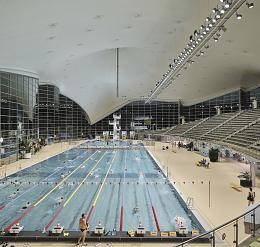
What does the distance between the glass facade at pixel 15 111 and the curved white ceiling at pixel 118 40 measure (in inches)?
55.6

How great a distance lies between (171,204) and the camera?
1084 cm

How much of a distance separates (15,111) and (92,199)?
15.6m

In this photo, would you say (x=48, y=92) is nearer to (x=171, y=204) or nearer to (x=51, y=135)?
(x=51, y=135)

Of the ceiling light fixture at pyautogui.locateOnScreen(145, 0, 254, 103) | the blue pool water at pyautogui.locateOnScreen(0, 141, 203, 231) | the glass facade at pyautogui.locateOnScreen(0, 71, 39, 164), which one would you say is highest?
the ceiling light fixture at pyautogui.locateOnScreen(145, 0, 254, 103)

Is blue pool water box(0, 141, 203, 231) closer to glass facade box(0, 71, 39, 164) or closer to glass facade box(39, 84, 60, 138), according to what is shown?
glass facade box(0, 71, 39, 164)

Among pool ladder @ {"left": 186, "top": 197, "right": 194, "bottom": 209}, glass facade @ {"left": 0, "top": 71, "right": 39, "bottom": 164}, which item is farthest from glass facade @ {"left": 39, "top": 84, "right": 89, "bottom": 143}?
pool ladder @ {"left": 186, "top": 197, "right": 194, "bottom": 209}

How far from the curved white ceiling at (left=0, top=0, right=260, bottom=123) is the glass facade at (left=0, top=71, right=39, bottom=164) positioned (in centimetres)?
141

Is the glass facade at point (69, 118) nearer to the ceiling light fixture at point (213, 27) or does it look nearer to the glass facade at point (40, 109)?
the glass facade at point (40, 109)

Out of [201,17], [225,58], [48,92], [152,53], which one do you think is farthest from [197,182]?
[48,92]

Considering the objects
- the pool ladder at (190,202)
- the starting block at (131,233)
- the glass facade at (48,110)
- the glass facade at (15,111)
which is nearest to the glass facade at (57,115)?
the glass facade at (48,110)

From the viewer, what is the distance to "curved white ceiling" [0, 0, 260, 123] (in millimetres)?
13203

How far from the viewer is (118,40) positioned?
65.8 ft

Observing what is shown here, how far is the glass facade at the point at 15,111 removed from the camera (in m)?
22.1

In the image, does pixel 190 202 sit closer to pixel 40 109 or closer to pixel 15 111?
pixel 15 111
